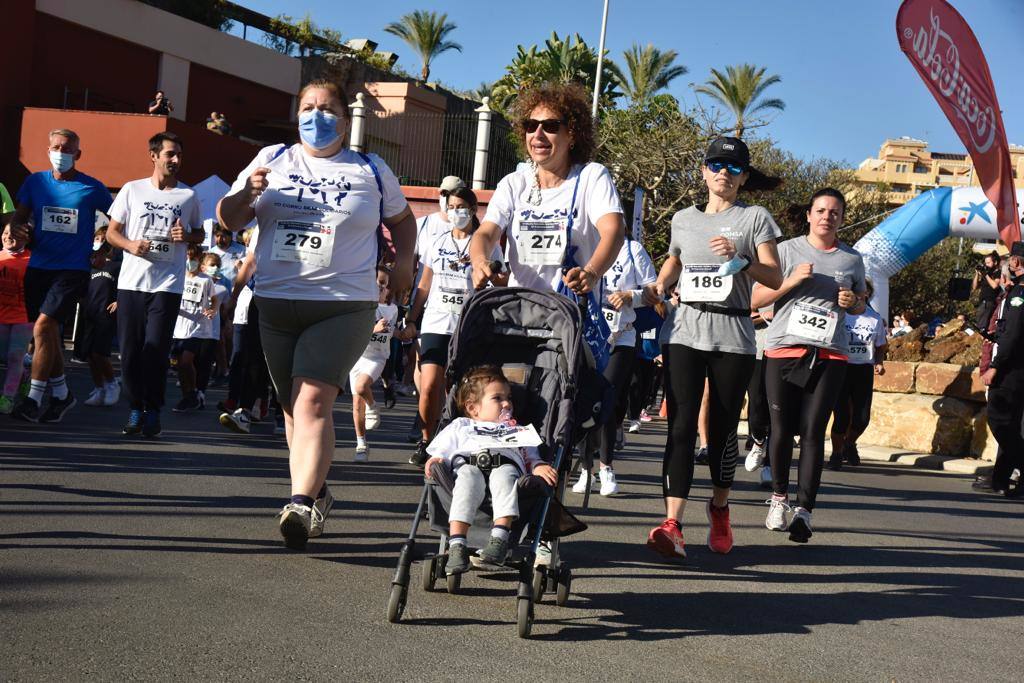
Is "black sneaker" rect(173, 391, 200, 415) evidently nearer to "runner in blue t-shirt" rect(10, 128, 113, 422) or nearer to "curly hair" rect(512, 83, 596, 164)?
"runner in blue t-shirt" rect(10, 128, 113, 422)

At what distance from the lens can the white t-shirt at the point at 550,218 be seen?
5949 millimetres

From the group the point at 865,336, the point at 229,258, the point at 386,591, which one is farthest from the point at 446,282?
the point at 229,258

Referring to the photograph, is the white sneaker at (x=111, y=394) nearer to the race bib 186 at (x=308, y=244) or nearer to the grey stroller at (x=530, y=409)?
the race bib 186 at (x=308, y=244)

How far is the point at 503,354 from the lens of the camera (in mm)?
5852

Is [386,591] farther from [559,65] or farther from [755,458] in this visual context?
[559,65]

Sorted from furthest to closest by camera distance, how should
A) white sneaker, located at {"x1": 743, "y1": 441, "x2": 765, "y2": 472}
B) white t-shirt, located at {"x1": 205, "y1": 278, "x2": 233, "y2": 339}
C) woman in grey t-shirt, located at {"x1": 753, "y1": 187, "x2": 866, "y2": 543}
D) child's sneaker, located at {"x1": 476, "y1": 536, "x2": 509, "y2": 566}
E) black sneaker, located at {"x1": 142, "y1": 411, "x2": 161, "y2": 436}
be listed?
white t-shirt, located at {"x1": 205, "y1": 278, "x2": 233, "y2": 339} < white sneaker, located at {"x1": 743, "y1": 441, "x2": 765, "y2": 472} < black sneaker, located at {"x1": 142, "y1": 411, "x2": 161, "y2": 436} < woman in grey t-shirt, located at {"x1": 753, "y1": 187, "x2": 866, "y2": 543} < child's sneaker, located at {"x1": 476, "y1": 536, "x2": 509, "y2": 566}

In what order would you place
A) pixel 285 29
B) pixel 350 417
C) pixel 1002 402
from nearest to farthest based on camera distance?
pixel 1002 402
pixel 350 417
pixel 285 29

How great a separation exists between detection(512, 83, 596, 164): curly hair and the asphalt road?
2056mm

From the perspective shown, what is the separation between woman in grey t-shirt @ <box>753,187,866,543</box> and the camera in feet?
25.2

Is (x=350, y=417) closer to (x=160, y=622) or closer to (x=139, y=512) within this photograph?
(x=139, y=512)

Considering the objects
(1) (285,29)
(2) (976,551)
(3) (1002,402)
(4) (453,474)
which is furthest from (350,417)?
(1) (285,29)

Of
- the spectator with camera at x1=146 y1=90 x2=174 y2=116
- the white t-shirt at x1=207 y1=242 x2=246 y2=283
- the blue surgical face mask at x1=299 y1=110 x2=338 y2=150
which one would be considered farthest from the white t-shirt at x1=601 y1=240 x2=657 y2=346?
the spectator with camera at x1=146 y1=90 x2=174 y2=116

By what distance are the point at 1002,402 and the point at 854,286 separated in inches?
193

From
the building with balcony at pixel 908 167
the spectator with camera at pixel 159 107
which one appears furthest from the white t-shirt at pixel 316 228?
the building with balcony at pixel 908 167
